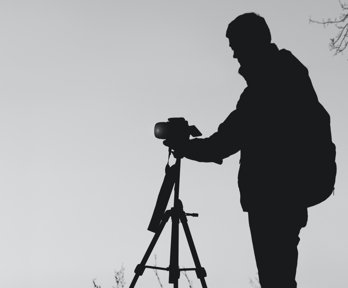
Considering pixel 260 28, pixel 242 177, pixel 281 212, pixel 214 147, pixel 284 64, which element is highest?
pixel 260 28

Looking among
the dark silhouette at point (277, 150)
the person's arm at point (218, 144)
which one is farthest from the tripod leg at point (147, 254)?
the dark silhouette at point (277, 150)

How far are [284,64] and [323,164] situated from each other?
64 centimetres

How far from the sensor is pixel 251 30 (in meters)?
2.62

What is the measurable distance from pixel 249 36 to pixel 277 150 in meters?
0.76

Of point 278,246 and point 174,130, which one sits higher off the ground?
point 174,130

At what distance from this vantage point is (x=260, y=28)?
2621 mm

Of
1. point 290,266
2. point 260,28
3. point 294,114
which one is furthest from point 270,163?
point 260,28

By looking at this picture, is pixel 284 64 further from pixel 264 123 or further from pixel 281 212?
pixel 281 212

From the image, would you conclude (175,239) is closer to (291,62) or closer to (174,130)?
(174,130)

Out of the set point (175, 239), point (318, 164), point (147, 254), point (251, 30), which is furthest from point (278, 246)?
point (251, 30)

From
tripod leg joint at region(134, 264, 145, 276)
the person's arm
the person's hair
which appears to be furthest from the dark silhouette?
tripod leg joint at region(134, 264, 145, 276)

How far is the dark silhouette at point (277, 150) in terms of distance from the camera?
91.4 inches

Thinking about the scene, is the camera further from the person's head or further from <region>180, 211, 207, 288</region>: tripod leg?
the person's head

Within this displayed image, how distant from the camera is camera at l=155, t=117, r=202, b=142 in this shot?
3129 mm
